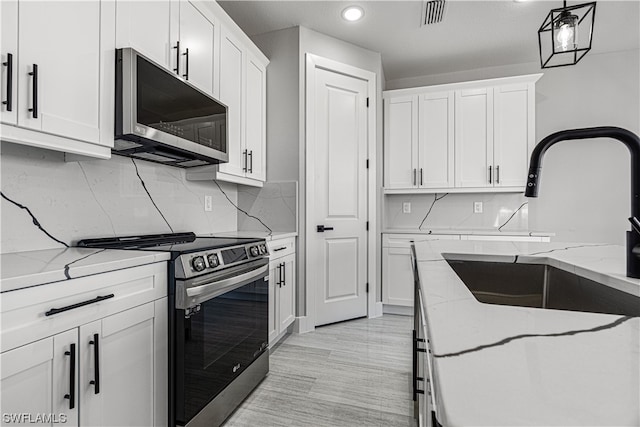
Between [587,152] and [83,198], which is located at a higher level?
[587,152]

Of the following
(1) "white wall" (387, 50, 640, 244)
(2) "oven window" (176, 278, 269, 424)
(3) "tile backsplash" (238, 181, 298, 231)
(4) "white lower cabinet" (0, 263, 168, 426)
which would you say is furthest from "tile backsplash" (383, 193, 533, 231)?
(4) "white lower cabinet" (0, 263, 168, 426)

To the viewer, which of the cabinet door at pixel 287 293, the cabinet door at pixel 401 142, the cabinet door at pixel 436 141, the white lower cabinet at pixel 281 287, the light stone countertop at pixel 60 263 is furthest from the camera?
the cabinet door at pixel 401 142

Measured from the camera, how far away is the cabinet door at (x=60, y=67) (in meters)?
1.20

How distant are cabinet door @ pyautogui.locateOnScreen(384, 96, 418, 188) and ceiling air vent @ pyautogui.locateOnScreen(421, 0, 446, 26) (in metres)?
0.88

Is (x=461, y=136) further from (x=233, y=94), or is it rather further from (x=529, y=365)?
(x=529, y=365)

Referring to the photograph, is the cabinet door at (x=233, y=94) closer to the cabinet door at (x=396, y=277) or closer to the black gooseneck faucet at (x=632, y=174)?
the cabinet door at (x=396, y=277)

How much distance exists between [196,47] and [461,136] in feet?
9.02

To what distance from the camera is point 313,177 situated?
307 cm

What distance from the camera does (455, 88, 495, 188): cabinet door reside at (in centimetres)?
354

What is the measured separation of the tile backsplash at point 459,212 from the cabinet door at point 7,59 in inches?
132

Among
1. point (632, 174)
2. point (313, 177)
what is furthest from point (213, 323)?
point (313, 177)

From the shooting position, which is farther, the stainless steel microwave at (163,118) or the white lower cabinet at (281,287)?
the white lower cabinet at (281,287)

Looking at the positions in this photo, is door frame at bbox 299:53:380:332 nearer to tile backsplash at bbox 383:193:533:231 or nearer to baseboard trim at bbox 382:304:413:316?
baseboard trim at bbox 382:304:413:316

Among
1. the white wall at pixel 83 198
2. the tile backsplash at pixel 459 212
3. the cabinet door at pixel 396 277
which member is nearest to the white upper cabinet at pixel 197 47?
the white wall at pixel 83 198
